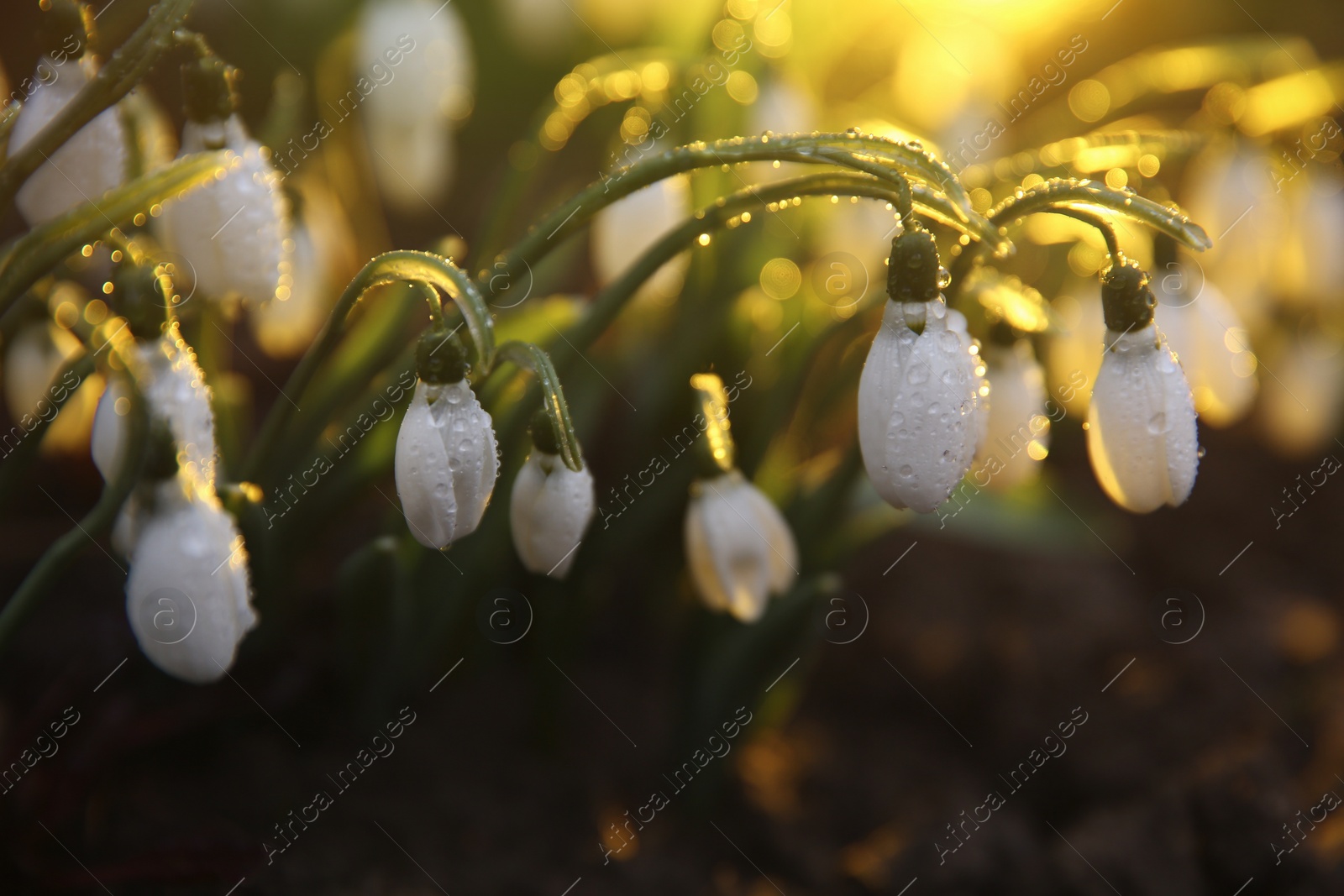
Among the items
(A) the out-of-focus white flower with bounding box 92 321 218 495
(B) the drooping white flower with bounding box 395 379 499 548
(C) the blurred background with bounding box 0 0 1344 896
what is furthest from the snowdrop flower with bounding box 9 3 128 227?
(B) the drooping white flower with bounding box 395 379 499 548

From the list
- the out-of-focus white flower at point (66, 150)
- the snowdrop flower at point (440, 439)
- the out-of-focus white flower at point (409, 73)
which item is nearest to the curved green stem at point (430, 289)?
the snowdrop flower at point (440, 439)

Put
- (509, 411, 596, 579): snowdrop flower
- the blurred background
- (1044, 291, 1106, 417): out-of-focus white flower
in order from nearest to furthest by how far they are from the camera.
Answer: (509, 411, 596, 579): snowdrop flower
the blurred background
(1044, 291, 1106, 417): out-of-focus white flower

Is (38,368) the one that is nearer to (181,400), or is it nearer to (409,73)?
(181,400)

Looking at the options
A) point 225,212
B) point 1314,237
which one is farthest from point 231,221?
point 1314,237

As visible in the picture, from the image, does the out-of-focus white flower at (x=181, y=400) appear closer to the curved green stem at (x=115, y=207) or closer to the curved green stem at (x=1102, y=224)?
the curved green stem at (x=115, y=207)

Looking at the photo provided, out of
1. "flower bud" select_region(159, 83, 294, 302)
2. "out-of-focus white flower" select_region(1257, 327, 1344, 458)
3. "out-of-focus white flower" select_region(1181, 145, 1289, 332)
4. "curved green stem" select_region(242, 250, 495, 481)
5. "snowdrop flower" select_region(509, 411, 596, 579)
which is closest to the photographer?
"curved green stem" select_region(242, 250, 495, 481)

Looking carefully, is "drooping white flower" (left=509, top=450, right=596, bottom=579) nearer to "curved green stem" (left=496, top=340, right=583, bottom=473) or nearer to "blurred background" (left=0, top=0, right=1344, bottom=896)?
"curved green stem" (left=496, top=340, right=583, bottom=473)

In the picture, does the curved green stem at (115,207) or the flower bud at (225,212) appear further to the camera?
the flower bud at (225,212)

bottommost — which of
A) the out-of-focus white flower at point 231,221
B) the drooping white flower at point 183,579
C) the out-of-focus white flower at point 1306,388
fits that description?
the out-of-focus white flower at point 1306,388
